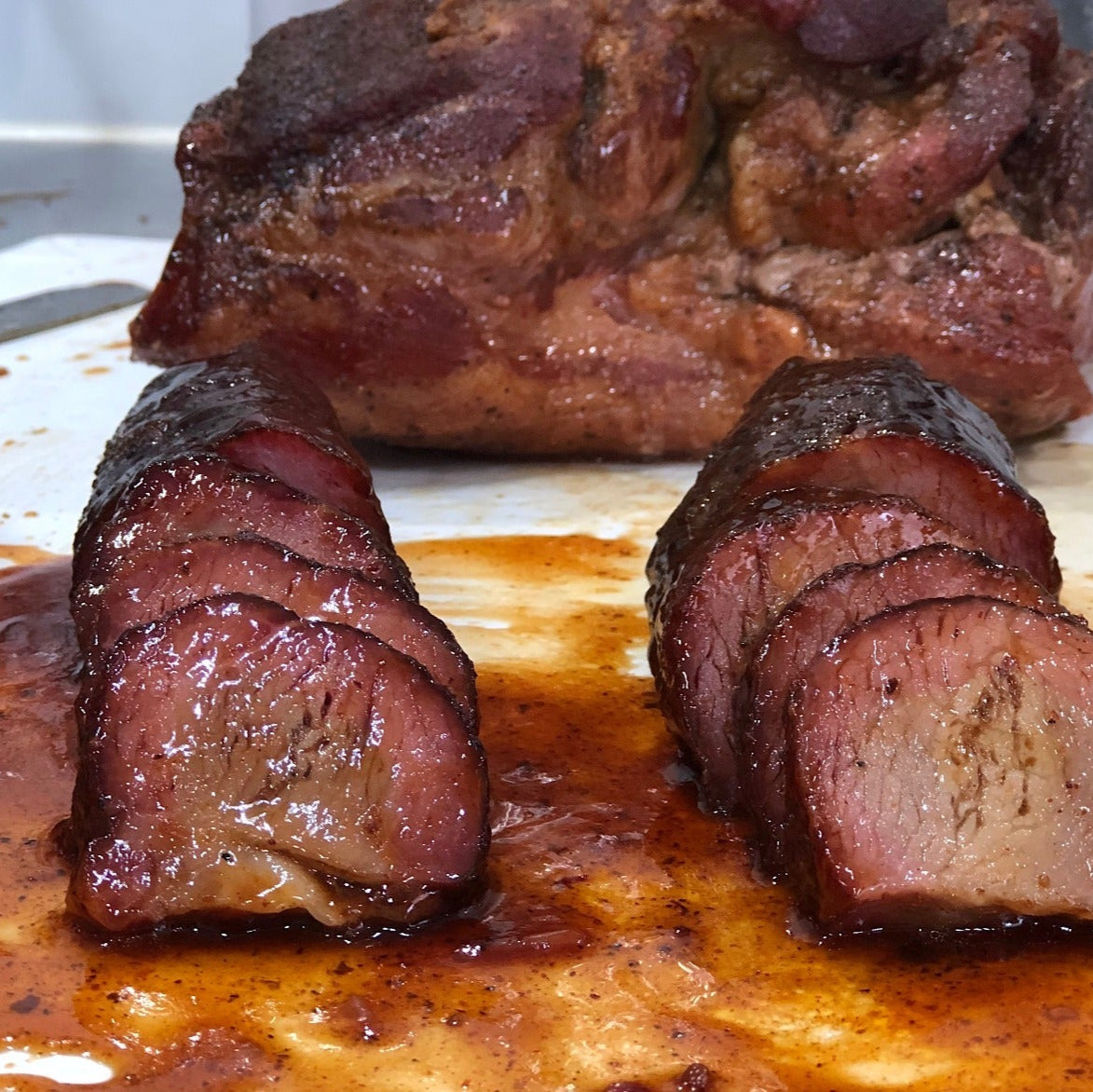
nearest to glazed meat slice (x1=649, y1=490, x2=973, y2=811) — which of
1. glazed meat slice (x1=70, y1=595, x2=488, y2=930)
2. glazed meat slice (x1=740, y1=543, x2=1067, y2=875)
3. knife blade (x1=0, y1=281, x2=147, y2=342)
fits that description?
glazed meat slice (x1=740, y1=543, x2=1067, y2=875)

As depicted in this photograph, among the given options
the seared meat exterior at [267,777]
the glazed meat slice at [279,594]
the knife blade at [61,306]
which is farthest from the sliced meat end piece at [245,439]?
the knife blade at [61,306]

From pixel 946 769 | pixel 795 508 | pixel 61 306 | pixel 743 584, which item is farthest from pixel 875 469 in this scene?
pixel 61 306

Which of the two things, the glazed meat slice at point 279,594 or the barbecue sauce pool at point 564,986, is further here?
the glazed meat slice at point 279,594

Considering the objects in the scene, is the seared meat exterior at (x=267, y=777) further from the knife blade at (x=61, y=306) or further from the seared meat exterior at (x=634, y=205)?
the knife blade at (x=61, y=306)

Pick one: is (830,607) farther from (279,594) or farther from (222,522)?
(222,522)

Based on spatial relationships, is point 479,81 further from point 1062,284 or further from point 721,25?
point 1062,284

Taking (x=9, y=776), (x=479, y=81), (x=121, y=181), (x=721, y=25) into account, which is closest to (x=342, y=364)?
(x=479, y=81)

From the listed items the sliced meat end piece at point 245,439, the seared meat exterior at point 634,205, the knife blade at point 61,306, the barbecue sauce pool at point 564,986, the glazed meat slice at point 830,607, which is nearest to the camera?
the barbecue sauce pool at point 564,986

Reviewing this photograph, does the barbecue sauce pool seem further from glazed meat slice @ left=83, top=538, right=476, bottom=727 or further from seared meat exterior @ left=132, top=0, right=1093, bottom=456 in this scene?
seared meat exterior @ left=132, top=0, right=1093, bottom=456
